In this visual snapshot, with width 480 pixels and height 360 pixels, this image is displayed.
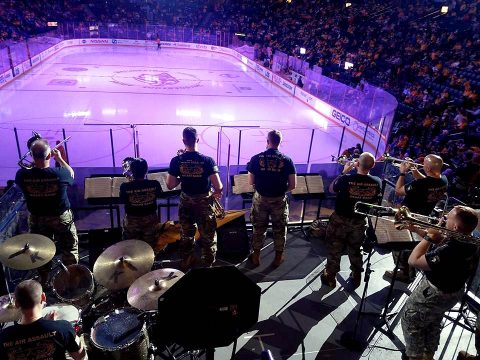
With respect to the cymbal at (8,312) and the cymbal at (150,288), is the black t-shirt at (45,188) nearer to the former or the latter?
the cymbal at (8,312)

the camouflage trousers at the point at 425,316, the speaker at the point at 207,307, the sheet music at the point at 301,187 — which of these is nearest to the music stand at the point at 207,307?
the speaker at the point at 207,307

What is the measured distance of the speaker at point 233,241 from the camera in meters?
6.18

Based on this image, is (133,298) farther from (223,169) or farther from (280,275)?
(223,169)

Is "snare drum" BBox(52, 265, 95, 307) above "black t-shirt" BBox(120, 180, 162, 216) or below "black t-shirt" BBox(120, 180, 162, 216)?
below

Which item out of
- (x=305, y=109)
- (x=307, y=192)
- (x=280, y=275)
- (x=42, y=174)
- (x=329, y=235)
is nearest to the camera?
(x=42, y=174)

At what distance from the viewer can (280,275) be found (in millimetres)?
5770

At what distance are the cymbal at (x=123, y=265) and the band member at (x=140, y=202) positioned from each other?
3.45ft

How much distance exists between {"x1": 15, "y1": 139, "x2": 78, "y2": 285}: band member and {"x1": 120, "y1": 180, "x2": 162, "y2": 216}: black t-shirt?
32.1 inches

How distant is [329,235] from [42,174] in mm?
3942

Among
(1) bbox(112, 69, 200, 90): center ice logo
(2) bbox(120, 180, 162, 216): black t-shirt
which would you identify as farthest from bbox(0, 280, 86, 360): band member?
(1) bbox(112, 69, 200, 90): center ice logo

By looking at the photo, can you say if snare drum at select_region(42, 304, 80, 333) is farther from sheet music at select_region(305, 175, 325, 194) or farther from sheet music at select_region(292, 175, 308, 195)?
sheet music at select_region(305, 175, 325, 194)

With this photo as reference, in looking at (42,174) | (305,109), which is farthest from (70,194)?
(305,109)

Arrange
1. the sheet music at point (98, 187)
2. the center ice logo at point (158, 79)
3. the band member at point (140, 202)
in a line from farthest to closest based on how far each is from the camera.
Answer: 1. the center ice logo at point (158, 79)
2. the sheet music at point (98, 187)
3. the band member at point (140, 202)

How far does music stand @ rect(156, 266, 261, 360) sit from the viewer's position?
7.47 ft
